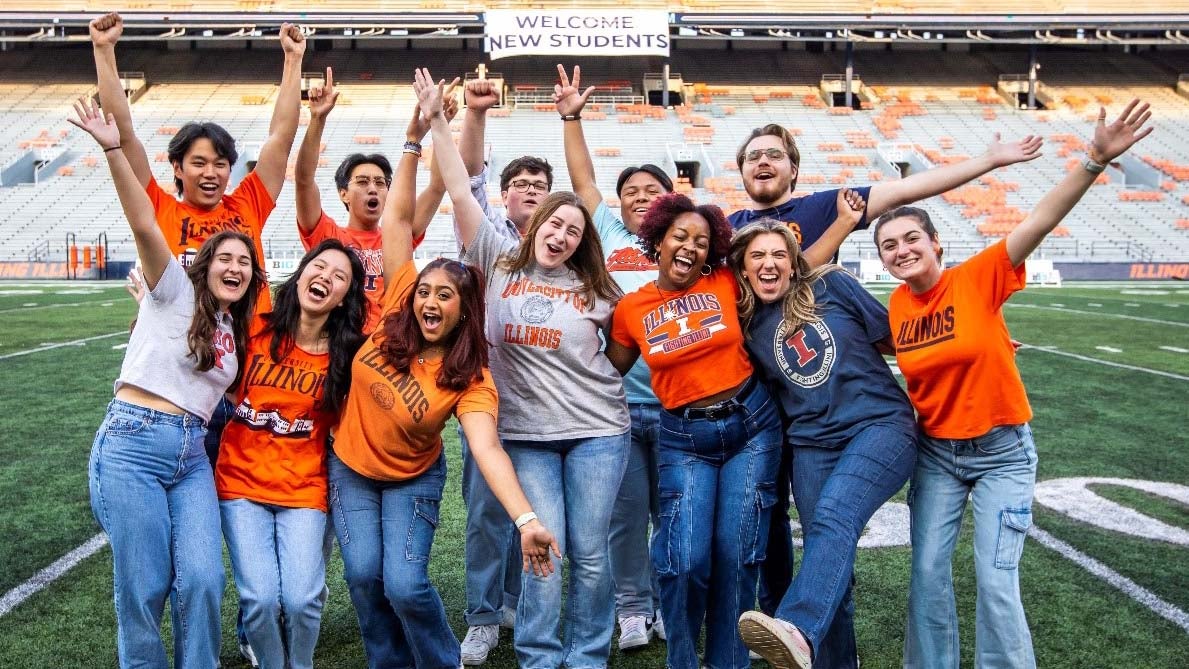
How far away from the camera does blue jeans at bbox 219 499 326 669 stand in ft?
11.3

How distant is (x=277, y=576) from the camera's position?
3.48m

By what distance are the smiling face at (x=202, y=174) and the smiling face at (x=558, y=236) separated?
4.09 ft

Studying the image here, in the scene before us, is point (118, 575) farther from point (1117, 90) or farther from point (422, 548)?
point (1117, 90)

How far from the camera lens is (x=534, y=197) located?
4.83 m

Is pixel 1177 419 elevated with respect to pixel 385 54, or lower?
lower

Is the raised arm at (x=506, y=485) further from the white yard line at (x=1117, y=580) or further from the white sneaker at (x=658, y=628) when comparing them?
the white yard line at (x=1117, y=580)

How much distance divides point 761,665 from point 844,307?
1.50 meters

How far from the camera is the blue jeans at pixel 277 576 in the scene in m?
3.43

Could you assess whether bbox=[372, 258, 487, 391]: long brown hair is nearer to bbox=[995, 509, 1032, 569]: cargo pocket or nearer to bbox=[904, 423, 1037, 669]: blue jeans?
bbox=[904, 423, 1037, 669]: blue jeans

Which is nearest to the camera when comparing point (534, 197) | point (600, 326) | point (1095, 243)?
point (600, 326)

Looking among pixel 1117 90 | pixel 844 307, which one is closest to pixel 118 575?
pixel 844 307

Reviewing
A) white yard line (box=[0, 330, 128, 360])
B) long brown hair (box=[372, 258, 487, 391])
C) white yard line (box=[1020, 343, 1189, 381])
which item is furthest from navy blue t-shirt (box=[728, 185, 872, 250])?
white yard line (box=[0, 330, 128, 360])

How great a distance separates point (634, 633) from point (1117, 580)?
7.92ft

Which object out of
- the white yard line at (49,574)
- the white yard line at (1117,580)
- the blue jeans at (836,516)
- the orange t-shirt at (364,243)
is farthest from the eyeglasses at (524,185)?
the white yard line at (1117,580)
